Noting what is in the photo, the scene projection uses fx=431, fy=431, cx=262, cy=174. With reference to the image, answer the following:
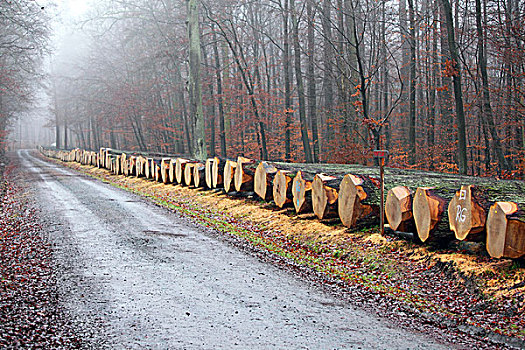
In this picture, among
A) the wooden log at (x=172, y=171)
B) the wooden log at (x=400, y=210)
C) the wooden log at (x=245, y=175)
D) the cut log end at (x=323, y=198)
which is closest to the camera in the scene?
the wooden log at (x=400, y=210)

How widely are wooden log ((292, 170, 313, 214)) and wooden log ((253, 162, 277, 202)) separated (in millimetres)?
1340

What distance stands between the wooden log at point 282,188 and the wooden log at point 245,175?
149cm

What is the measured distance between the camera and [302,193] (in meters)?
8.86

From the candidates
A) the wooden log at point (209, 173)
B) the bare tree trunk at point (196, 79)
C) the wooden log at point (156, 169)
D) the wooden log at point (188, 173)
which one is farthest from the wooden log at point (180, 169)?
the bare tree trunk at point (196, 79)

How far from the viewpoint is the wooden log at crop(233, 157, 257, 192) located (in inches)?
445

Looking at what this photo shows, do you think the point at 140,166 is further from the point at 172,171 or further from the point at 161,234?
the point at 161,234

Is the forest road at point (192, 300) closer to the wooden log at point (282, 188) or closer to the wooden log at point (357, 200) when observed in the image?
the wooden log at point (357, 200)

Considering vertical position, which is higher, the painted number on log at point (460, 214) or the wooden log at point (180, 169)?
the wooden log at point (180, 169)

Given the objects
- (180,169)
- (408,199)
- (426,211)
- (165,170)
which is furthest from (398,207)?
(165,170)

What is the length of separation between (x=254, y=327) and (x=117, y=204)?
852cm

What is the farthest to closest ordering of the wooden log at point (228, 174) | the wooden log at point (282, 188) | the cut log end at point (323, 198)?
1. the wooden log at point (228, 174)
2. the wooden log at point (282, 188)
3. the cut log end at point (323, 198)

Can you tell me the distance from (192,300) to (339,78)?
15.3 meters

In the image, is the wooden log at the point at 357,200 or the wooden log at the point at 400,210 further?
the wooden log at the point at 357,200

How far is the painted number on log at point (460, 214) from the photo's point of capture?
555 centimetres
